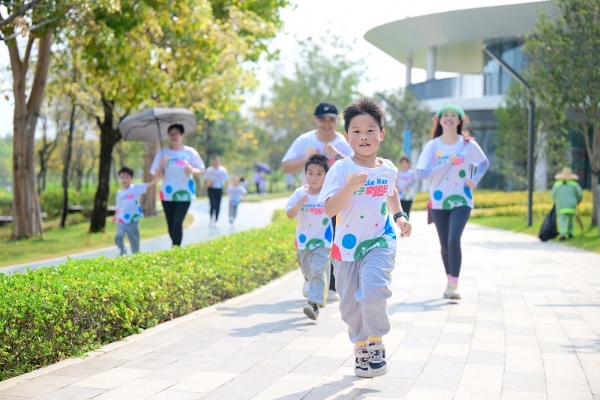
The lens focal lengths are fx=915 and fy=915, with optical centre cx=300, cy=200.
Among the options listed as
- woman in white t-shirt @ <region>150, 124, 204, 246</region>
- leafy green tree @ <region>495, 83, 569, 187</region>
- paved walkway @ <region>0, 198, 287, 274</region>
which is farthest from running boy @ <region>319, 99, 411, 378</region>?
leafy green tree @ <region>495, 83, 569, 187</region>

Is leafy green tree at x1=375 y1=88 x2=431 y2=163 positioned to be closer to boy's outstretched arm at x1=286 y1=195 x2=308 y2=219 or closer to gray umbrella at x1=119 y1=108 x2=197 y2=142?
gray umbrella at x1=119 y1=108 x2=197 y2=142

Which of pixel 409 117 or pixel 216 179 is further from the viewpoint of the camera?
pixel 409 117

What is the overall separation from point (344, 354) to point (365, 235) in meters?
1.19

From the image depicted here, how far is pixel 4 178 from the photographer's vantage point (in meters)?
112

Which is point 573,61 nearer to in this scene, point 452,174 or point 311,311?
point 452,174

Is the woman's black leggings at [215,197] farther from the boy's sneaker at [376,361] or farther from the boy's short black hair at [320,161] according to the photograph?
the boy's sneaker at [376,361]

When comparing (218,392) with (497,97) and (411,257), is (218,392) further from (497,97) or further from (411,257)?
(497,97)

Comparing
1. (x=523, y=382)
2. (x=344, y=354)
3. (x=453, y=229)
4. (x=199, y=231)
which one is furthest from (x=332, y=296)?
(x=199, y=231)

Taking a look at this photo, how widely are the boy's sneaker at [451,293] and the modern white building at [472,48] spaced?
32220mm

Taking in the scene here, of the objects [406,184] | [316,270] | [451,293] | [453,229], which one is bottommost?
[451,293]

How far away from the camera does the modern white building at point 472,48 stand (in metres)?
42.9

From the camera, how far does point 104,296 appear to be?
685cm

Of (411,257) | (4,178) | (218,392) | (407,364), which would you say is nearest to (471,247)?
(411,257)

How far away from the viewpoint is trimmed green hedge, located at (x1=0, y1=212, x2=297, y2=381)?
582cm
